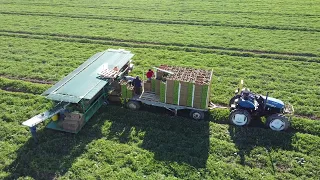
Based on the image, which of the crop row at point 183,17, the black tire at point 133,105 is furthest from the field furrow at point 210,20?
the black tire at point 133,105

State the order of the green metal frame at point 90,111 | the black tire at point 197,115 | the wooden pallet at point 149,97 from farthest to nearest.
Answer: the wooden pallet at point 149,97 < the black tire at point 197,115 < the green metal frame at point 90,111

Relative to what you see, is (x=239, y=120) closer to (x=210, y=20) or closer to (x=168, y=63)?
(x=168, y=63)

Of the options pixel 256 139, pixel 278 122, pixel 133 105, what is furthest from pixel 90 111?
pixel 278 122

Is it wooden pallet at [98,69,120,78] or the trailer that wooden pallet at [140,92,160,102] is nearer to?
the trailer

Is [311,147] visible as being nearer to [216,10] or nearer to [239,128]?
[239,128]

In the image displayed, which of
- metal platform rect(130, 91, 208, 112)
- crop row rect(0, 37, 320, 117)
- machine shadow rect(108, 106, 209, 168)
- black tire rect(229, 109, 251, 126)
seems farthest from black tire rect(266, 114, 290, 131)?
metal platform rect(130, 91, 208, 112)

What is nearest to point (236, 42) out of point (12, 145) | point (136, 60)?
point (136, 60)

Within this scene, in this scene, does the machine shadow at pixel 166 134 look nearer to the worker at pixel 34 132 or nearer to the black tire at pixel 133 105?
the black tire at pixel 133 105
